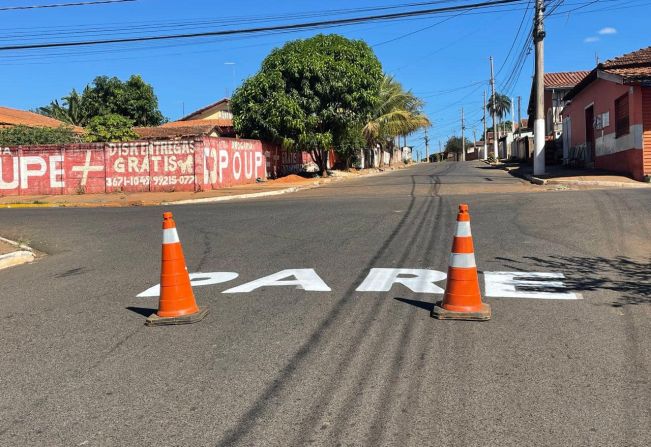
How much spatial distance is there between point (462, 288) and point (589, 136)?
2436cm

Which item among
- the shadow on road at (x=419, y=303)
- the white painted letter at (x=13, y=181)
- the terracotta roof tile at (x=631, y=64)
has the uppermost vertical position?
the terracotta roof tile at (x=631, y=64)

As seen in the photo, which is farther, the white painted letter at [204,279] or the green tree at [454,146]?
the green tree at [454,146]

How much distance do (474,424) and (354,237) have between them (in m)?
6.63

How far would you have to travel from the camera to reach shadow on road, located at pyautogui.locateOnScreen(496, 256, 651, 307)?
5934mm

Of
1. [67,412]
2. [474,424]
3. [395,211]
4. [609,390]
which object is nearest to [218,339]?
[67,412]

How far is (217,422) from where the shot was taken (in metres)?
3.26

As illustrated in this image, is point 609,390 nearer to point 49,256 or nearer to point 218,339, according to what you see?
point 218,339

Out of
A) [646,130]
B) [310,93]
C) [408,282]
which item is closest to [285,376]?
[408,282]

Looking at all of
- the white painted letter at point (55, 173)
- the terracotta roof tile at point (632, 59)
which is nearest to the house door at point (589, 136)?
the terracotta roof tile at point (632, 59)

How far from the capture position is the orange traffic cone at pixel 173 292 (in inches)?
205

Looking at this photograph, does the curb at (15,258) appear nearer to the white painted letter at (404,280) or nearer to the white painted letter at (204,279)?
the white painted letter at (204,279)

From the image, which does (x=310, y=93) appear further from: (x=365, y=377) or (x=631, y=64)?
(x=365, y=377)

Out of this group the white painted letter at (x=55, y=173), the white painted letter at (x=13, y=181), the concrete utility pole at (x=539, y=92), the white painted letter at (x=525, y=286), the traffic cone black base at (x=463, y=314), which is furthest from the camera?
the white painted letter at (x=13, y=181)

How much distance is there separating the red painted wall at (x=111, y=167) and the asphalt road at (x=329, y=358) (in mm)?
14874
